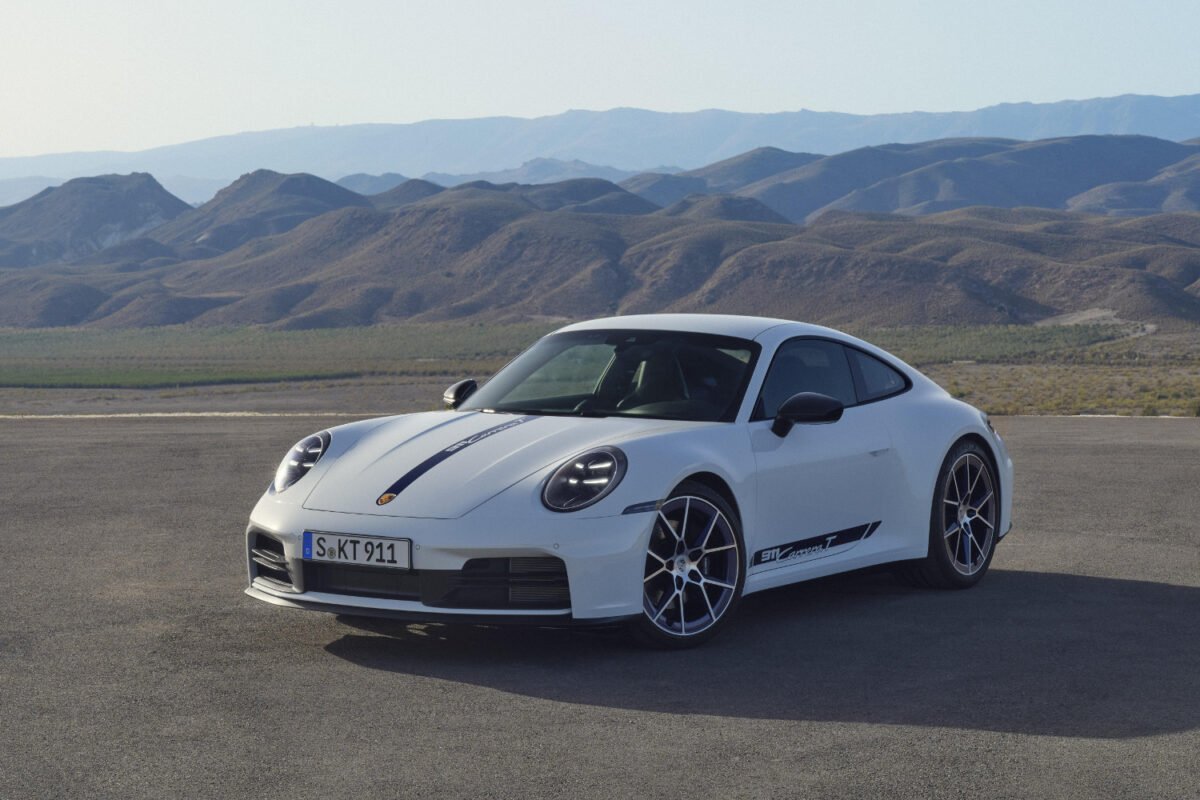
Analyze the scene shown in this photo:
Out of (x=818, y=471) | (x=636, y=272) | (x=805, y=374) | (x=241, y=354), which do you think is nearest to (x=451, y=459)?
(x=818, y=471)

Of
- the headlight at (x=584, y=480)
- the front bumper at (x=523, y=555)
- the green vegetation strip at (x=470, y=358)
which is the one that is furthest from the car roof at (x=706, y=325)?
the green vegetation strip at (x=470, y=358)

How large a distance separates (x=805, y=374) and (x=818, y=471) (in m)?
0.61

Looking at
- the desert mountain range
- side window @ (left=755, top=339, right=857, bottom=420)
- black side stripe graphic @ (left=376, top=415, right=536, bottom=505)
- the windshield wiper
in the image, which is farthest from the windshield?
the desert mountain range

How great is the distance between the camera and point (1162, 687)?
613 centimetres

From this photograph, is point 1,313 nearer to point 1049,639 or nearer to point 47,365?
point 47,365

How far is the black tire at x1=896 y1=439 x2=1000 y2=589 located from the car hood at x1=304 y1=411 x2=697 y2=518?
1813 millimetres

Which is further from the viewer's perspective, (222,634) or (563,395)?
(563,395)

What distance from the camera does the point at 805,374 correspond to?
796 cm

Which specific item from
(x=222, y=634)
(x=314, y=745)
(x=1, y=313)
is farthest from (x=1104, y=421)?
(x=1, y=313)

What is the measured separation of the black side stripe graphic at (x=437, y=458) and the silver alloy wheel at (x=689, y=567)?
→ 986 mm

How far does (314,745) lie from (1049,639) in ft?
11.4

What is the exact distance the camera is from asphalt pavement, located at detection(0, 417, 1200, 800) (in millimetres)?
4891

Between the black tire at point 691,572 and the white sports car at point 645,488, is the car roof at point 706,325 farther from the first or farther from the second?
the black tire at point 691,572

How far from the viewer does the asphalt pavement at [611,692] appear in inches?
193
